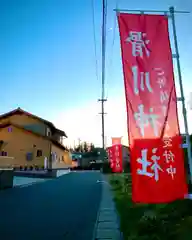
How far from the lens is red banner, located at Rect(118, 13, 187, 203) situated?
445cm

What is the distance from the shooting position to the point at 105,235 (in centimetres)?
501

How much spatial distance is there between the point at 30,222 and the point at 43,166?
2304 centimetres

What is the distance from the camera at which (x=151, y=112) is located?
15.0 ft

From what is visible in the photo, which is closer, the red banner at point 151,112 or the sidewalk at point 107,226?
the red banner at point 151,112

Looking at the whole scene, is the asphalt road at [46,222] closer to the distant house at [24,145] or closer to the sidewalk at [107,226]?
the sidewalk at [107,226]

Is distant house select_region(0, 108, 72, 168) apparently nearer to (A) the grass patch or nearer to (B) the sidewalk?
(B) the sidewalk

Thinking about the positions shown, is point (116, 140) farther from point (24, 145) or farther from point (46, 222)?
point (46, 222)

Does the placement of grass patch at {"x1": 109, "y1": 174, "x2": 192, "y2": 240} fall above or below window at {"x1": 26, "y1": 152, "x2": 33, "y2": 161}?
below

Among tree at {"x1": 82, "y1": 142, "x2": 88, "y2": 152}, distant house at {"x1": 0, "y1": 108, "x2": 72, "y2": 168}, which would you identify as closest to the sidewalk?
distant house at {"x1": 0, "y1": 108, "x2": 72, "y2": 168}

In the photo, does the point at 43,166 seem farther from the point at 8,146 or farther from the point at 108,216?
the point at 108,216

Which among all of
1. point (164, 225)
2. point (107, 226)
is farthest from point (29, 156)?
point (164, 225)

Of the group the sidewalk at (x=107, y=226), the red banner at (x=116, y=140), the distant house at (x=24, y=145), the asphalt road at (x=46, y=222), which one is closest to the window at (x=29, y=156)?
the distant house at (x=24, y=145)

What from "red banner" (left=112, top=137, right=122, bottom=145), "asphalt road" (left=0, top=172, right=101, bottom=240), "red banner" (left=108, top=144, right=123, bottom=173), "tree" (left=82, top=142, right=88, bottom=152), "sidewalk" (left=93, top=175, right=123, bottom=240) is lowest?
"sidewalk" (left=93, top=175, right=123, bottom=240)

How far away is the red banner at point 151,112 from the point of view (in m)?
4.45
